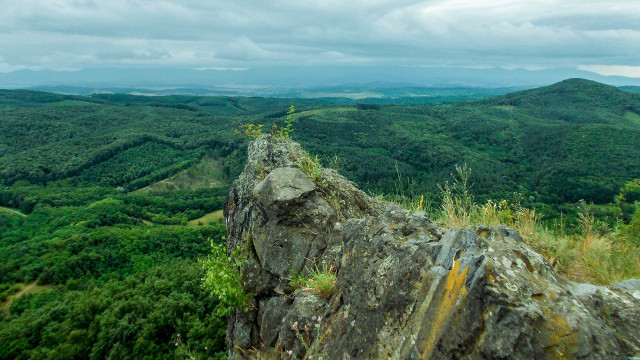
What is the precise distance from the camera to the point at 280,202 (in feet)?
23.7

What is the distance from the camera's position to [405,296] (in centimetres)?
403

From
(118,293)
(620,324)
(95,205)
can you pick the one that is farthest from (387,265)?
(95,205)

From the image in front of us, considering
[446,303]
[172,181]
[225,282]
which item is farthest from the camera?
[172,181]

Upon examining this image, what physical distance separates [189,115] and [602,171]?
634ft

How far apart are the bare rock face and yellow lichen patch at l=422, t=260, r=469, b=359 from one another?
0.01 m

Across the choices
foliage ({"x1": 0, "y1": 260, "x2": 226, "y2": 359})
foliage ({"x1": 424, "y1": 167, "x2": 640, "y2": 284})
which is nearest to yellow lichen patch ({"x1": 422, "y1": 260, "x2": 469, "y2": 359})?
foliage ({"x1": 424, "y1": 167, "x2": 640, "y2": 284})

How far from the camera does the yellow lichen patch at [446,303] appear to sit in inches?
131

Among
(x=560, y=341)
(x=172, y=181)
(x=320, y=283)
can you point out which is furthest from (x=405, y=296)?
(x=172, y=181)

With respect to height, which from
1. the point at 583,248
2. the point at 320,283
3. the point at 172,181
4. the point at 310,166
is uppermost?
the point at 310,166

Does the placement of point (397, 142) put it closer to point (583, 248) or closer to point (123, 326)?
point (123, 326)

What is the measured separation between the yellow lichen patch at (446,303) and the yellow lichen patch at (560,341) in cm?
75

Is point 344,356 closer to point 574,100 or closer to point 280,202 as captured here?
point 280,202

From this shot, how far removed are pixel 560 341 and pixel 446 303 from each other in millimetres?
988

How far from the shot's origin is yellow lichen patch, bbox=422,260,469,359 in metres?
3.32
